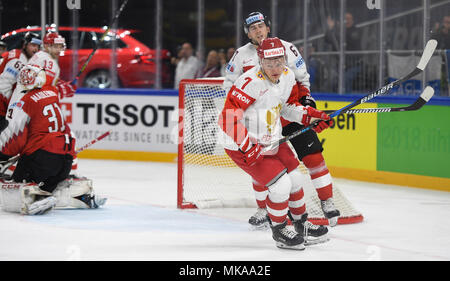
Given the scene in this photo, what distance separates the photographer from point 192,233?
17.4 ft

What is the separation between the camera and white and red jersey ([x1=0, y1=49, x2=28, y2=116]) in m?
7.09

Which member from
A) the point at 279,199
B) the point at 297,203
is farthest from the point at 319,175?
the point at 279,199

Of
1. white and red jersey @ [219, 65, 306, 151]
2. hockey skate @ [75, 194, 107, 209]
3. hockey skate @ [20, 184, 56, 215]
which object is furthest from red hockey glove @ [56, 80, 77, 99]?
white and red jersey @ [219, 65, 306, 151]

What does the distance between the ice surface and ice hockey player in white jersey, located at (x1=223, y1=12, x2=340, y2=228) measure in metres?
0.18

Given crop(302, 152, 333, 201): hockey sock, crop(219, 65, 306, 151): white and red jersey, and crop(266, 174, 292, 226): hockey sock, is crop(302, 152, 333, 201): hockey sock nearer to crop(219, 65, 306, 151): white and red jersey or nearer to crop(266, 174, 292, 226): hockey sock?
crop(219, 65, 306, 151): white and red jersey

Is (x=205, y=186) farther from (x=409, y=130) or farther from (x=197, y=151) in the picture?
(x=409, y=130)

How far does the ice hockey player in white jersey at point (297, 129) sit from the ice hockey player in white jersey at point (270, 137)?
23cm

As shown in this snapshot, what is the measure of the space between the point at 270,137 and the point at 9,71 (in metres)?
3.04

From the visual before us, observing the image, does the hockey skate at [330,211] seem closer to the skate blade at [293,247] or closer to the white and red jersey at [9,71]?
the skate blade at [293,247]

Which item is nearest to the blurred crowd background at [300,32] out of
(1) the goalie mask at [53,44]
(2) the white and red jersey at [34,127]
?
(1) the goalie mask at [53,44]

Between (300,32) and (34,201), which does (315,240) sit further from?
(300,32)

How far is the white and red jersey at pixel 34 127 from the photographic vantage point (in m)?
5.80

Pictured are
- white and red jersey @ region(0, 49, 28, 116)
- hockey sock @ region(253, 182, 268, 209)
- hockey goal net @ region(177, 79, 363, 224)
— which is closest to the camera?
hockey sock @ region(253, 182, 268, 209)

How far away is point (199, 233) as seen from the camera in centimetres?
530
